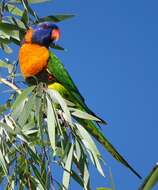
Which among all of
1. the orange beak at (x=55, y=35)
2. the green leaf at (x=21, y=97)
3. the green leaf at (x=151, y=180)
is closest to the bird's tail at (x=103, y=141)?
the green leaf at (x=21, y=97)

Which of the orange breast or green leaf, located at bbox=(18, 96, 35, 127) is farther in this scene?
the orange breast

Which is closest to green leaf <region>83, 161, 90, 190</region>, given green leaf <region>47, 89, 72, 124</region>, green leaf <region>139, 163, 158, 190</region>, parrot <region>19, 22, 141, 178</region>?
green leaf <region>47, 89, 72, 124</region>

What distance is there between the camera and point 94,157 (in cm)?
125

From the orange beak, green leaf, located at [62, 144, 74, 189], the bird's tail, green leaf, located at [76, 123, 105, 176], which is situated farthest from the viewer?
the orange beak

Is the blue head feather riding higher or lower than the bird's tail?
higher

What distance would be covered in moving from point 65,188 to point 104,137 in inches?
18.1

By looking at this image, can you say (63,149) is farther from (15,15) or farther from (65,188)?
(15,15)

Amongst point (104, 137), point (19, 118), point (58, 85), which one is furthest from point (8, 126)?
point (58, 85)

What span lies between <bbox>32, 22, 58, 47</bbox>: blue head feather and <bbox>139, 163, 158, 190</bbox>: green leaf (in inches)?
63.6

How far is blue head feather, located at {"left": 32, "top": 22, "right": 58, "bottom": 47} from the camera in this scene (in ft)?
6.69

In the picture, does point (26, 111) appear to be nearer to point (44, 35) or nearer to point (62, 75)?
point (62, 75)

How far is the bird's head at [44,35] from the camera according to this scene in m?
2.00

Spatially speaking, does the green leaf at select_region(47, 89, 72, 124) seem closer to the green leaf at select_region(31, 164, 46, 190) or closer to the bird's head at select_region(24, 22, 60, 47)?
the green leaf at select_region(31, 164, 46, 190)

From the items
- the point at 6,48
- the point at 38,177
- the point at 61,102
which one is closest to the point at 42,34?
the point at 6,48
